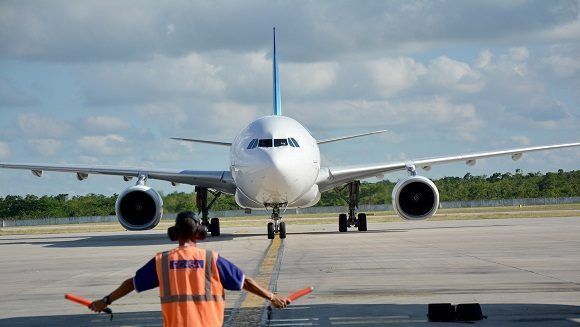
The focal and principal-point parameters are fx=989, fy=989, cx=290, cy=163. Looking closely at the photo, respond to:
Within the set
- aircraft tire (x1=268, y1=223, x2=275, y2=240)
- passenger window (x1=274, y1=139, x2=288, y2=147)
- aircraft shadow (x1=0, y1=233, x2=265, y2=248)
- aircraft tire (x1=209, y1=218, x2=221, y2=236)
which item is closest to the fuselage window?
passenger window (x1=274, y1=139, x2=288, y2=147)

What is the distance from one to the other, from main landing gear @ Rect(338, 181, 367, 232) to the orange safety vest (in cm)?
2639

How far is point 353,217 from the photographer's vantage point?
111 feet

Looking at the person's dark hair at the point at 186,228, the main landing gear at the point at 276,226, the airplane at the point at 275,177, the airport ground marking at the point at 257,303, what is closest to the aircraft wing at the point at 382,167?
the airplane at the point at 275,177

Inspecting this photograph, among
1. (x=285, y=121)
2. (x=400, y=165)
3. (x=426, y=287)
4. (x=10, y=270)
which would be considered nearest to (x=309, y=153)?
(x=285, y=121)

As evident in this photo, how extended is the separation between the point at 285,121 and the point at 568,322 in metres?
18.7

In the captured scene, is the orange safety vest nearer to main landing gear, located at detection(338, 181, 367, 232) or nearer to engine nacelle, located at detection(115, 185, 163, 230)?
engine nacelle, located at detection(115, 185, 163, 230)

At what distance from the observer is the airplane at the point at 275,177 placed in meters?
26.1

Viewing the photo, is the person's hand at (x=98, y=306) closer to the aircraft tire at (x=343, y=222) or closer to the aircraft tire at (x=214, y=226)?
the aircraft tire at (x=214, y=226)

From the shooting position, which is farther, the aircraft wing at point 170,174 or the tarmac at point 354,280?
the aircraft wing at point 170,174

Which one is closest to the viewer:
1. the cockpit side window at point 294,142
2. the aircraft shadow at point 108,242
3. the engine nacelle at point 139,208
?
the cockpit side window at point 294,142

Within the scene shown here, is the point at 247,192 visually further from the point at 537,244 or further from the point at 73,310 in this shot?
the point at 73,310

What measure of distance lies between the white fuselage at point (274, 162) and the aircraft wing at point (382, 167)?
2.61 m

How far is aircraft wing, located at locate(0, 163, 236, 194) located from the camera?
100ft

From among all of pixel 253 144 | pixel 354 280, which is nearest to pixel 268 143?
pixel 253 144
